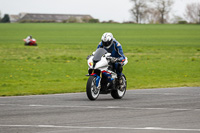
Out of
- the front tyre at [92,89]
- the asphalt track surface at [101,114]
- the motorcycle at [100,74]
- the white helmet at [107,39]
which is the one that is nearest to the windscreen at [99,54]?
the motorcycle at [100,74]

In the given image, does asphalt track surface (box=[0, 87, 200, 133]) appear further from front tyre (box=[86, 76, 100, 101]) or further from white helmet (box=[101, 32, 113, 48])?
white helmet (box=[101, 32, 113, 48])

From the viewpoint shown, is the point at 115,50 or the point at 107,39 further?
the point at 115,50

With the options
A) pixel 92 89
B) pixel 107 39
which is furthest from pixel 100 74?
pixel 107 39

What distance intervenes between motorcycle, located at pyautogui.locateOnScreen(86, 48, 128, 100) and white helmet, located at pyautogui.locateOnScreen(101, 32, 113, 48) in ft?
1.04

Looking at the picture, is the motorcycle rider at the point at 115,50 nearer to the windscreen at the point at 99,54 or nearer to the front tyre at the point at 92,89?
the windscreen at the point at 99,54

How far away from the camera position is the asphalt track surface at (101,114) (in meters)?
8.30

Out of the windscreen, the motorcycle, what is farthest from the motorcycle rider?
the windscreen

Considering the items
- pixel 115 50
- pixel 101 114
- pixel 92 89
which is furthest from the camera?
pixel 115 50

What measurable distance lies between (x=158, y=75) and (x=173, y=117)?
519 inches

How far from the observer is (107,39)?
42.4ft

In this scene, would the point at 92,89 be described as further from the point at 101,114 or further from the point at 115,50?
the point at 101,114

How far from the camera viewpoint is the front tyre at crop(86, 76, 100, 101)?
12141 mm

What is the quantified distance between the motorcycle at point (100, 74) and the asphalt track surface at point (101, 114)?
0.32 m

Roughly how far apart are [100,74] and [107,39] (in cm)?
100
